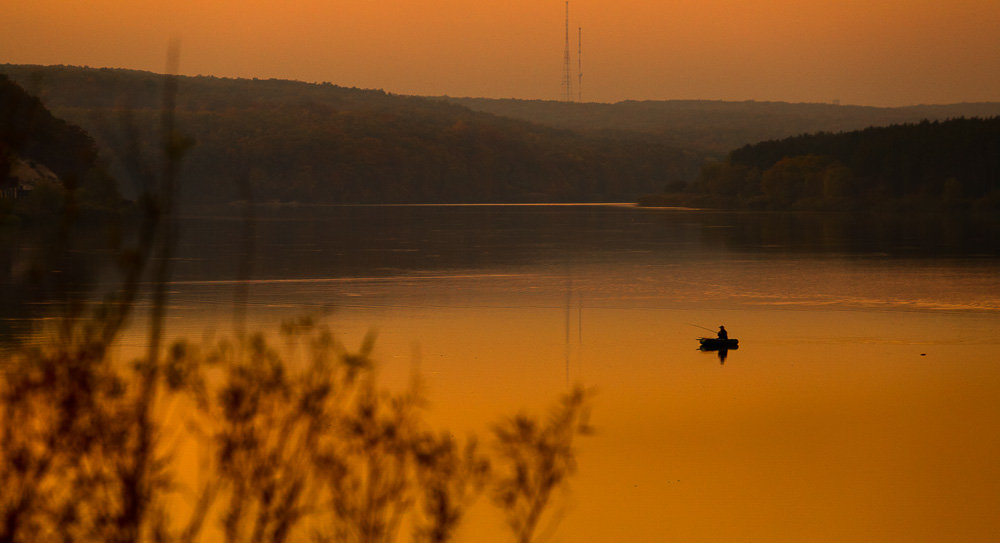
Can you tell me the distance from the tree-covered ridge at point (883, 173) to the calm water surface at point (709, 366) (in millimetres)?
83161

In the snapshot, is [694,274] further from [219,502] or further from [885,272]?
[219,502]

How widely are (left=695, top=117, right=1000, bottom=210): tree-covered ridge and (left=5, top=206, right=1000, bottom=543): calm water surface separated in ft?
273

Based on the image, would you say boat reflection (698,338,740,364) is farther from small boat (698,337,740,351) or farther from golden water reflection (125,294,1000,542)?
golden water reflection (125,294,1000,542)

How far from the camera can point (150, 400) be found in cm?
564

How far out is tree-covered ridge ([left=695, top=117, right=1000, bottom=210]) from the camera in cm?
12900

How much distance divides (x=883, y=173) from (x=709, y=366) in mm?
122844

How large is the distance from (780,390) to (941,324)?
10.4 meters

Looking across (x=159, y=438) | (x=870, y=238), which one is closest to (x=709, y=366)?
(x=159, y=438)

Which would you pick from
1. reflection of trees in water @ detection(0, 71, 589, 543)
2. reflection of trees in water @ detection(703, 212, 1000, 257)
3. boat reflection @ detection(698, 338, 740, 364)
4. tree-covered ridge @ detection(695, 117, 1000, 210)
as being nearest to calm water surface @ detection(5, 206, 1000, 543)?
boat reflection @ detection(698, 338, 740, 364)

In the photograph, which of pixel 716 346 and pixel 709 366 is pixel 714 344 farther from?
pixel 709 366

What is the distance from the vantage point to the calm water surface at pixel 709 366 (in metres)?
12.6

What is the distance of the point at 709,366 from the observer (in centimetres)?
2181

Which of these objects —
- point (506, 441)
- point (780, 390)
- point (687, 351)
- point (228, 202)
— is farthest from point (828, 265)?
point (228, 202)

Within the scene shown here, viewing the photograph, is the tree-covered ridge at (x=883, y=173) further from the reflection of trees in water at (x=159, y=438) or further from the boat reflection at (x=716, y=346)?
the reflection of trees in water at (x=159, y=438)
